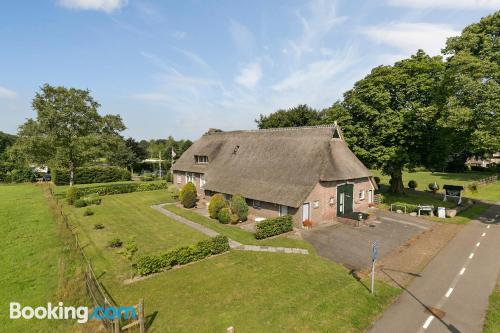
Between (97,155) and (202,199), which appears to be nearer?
(202,199)

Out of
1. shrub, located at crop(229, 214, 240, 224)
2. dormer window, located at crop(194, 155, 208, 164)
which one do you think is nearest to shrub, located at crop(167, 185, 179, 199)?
dormer window, located at crop(194, 155, 208, 164)

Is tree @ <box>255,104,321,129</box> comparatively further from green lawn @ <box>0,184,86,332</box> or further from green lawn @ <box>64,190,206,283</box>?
green lawn @ <box>0,184,86,332</box>

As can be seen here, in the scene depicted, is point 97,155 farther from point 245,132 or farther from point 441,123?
point 441,123

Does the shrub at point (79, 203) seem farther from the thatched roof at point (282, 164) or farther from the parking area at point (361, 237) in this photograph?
the parking area at point (361, 237)

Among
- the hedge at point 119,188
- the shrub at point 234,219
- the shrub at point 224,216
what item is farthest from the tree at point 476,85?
the hedge at point 119,188

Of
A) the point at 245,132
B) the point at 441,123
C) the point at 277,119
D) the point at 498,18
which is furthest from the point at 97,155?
the point at 498,18
